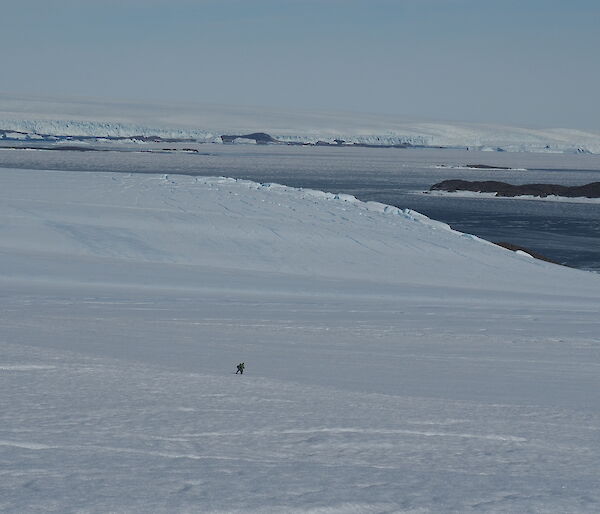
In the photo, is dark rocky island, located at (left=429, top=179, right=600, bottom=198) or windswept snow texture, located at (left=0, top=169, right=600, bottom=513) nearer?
windswept snow texture, located at (left=0, top=169, right=600, bottom=513)

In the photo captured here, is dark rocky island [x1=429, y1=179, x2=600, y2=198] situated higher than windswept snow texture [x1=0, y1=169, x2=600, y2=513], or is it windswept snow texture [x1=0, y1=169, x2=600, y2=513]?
windswept snow texture [x1=0, y1=169, x2=600, y2=513]

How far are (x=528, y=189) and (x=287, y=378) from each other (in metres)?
59.1

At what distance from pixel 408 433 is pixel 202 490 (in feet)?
5.02

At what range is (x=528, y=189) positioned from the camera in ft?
209

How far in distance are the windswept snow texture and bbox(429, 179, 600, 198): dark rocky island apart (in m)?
44.3

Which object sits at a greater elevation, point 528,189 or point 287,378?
point 287,378

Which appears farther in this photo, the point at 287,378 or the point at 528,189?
the point at 528,189

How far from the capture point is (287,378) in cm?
705

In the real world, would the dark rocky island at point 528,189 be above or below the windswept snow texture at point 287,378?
below

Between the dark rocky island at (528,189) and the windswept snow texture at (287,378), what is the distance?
145 ft

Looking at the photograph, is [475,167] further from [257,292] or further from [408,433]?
[408,433]

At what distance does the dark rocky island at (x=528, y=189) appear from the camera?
6194cm

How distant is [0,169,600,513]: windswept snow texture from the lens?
3.93 metres

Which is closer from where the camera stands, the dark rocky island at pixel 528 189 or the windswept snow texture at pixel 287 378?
the windswept snow texture at pixel 287 378
